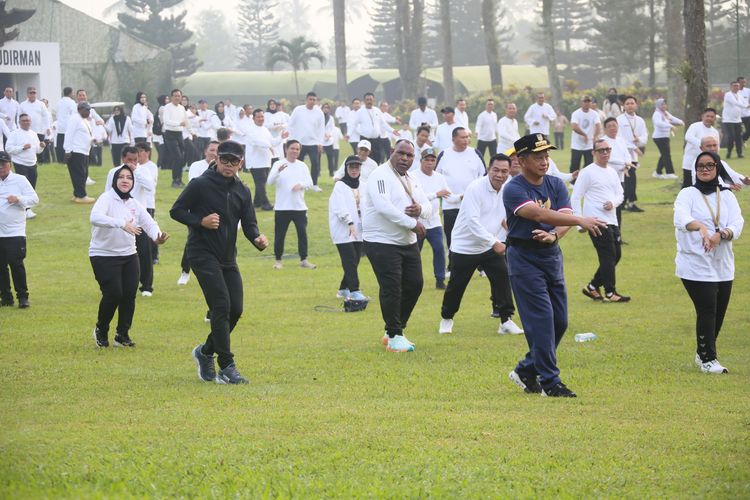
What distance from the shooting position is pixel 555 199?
9.19 m

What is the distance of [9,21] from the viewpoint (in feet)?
149

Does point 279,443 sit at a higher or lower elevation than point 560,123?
lower

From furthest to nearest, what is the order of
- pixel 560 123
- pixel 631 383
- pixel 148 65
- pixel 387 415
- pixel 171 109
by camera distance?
pixel 148 65 → pixel 560 123 → pixel 171 109 → pixel 631 383 → pixel 387 415

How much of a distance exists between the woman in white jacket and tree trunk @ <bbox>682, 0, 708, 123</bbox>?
10928mm

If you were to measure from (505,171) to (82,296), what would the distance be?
7.43 meters

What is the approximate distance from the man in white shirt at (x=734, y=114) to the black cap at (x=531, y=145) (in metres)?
23.5

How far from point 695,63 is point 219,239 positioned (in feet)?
55.4

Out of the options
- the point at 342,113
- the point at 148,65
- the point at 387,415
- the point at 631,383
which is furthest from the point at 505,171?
the point at 148,65

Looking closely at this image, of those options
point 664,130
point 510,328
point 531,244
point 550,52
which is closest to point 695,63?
point 664,130

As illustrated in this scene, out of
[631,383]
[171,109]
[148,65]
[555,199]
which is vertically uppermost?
[148,65]

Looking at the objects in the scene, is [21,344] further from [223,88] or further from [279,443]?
[223,88]

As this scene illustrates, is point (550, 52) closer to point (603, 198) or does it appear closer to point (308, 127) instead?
point (308, 127)

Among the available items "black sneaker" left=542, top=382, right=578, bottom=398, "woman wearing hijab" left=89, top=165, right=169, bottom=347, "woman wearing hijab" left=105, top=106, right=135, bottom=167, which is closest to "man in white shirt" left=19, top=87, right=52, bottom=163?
"woman wearing hijab" left=105, top=106, right=135, bottom=167

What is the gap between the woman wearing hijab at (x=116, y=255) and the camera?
40.5 ft
